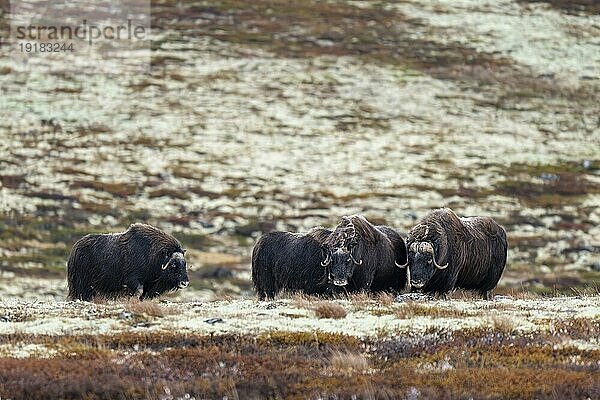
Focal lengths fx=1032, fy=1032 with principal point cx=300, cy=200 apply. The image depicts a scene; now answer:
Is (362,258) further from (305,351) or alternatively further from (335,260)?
(305,351)

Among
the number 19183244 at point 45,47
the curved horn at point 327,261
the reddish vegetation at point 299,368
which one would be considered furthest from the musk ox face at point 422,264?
the number 19183244 at point 45,47

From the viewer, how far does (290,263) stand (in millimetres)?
23875

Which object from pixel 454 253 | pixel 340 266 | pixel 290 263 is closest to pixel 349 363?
pixel 340 266

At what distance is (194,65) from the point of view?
307 ft

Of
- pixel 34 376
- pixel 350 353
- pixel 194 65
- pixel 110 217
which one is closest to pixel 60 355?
pixel 34 376

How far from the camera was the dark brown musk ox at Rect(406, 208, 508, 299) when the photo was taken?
2252 centimetres

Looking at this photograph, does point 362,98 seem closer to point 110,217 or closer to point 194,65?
point 194,65

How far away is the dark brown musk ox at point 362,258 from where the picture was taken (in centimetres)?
2250

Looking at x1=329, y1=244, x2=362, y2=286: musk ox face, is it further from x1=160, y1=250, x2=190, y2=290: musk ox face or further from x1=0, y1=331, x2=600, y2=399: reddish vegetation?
x1=0, y1=331, x2=600, y2=399: reddish vegetation

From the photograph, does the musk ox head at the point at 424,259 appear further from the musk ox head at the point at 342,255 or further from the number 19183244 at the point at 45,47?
the number 19183244 at the point at 45,47

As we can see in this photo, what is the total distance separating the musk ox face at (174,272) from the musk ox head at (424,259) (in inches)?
234

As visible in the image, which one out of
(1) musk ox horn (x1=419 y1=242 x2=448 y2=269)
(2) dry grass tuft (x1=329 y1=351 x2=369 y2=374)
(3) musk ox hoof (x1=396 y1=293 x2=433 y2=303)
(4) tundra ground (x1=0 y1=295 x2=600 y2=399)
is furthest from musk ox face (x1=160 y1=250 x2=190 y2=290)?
(2) dry grass tuft (x1=329 y1=351 x2=369 y2=374)

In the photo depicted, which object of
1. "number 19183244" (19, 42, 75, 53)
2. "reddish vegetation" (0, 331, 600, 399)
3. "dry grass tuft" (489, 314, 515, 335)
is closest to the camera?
"reddish vegetation" (0, 331, 600, 399)

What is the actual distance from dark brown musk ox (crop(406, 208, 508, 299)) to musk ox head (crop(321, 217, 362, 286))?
123cm
